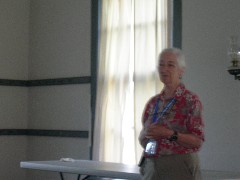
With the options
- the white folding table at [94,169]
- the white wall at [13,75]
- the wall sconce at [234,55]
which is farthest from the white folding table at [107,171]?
the white wall at [13,75]

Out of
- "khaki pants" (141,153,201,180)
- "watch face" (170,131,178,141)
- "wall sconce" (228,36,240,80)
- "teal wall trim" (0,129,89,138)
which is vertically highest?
"wall sconce" (228,36,240,80)

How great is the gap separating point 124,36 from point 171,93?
3.02 meters

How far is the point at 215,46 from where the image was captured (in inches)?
190

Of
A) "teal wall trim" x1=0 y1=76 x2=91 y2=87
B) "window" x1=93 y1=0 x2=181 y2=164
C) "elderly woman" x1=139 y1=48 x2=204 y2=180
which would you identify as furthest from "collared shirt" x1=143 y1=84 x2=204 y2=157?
"teal wall trim" x1=0 y1=76 x2=91 y2=87

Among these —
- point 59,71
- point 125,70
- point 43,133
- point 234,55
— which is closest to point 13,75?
point 59,71

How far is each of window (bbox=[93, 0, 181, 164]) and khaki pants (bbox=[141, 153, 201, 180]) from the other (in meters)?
2.66

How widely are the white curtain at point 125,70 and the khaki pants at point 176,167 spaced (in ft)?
8.77

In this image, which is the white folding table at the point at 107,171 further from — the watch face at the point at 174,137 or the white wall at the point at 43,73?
the white wall at the point at 43,73

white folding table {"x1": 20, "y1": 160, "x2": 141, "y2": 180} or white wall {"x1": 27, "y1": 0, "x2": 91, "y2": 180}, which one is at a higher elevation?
white wall {"x1": 27, "y1": 0, "x2": 91, "y2": 180}

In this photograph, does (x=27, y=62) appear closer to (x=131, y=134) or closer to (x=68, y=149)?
(x=68, y=149)

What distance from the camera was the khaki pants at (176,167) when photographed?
2689mm

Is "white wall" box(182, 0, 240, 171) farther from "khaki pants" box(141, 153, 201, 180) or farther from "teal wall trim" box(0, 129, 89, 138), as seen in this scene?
"khaki pants" box(141, 153, 201, 180)

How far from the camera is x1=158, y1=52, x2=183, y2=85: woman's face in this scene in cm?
281

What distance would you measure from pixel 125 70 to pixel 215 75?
123 cm
